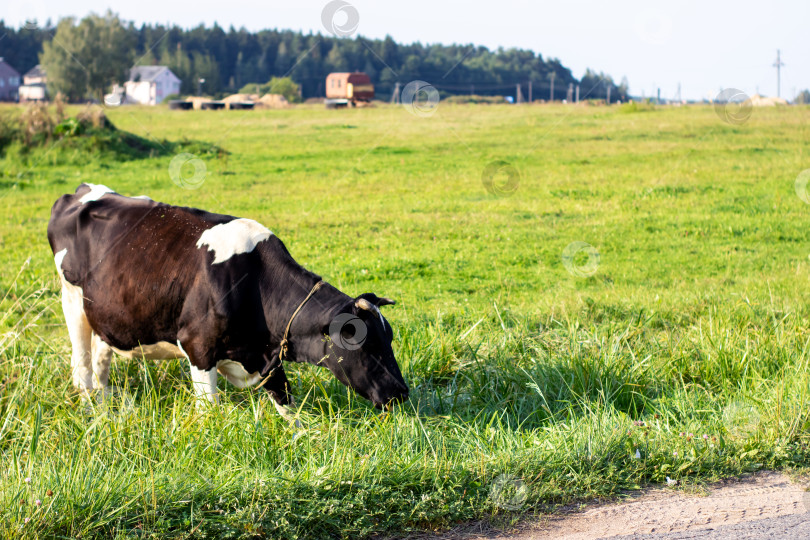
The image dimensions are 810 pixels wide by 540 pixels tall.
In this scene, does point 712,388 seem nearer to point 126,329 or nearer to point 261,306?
point 261,306

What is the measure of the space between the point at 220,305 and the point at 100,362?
1.47 meters

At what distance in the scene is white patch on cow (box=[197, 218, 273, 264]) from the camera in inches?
205

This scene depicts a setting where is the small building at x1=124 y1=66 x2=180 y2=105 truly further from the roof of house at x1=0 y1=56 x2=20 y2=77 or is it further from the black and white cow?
the black and white cow

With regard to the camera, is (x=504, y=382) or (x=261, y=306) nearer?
(x=261, y=306)

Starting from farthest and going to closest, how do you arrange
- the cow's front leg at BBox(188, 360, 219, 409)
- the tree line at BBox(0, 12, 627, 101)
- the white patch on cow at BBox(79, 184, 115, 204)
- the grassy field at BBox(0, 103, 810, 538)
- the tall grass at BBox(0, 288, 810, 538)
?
the tree line at BBox(0, 12, 627, 101) < the white patch on cow at BBox(79, 184, 115, 204) < the cow's front leg at BBox(188, 360, 219, 409) < the grassy field at BBox(0, 103, 810, 538) < the tall grass at BBox(0, 288, 810, 538)

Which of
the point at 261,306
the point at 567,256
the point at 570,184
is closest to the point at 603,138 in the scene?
the point at 570,184

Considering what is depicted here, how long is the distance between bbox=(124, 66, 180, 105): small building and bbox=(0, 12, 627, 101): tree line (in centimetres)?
118

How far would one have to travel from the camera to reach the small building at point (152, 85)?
231 feet

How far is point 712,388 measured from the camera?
20.4 feet

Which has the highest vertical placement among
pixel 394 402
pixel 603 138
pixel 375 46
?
pixel 375 46

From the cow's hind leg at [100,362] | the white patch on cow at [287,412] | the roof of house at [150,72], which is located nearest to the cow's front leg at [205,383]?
the white patch on cow at [287,412]

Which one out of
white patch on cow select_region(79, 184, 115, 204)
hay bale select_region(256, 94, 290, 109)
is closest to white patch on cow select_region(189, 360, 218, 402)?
white patch on cow select_region(79, 184, 115, 204)

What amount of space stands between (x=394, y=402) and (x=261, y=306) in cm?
108

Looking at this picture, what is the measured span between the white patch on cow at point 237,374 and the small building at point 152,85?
222 ft
